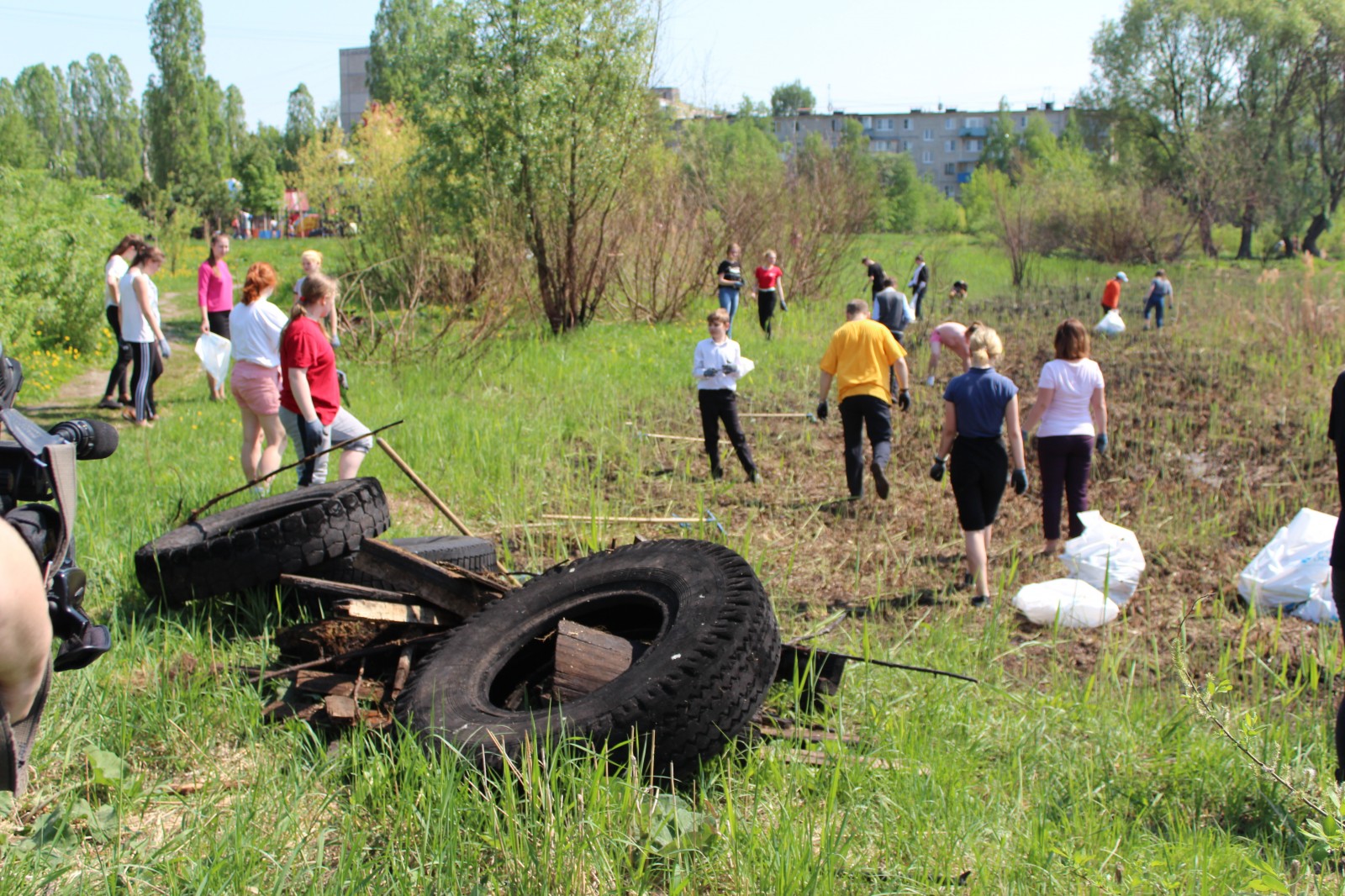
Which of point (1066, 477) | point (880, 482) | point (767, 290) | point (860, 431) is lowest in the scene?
point (880, 482)

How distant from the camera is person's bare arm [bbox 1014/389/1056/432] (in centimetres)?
700

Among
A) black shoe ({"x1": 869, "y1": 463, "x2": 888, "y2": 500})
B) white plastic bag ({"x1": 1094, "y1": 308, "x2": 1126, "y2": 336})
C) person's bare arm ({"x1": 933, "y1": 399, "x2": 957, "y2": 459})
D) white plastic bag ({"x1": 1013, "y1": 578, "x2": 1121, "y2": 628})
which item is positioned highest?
white plastic bag ({"x1": 1094, "y1": 308, "x2": 1126, "y2": 336})

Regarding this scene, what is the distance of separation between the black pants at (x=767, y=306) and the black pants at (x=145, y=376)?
34.7ft

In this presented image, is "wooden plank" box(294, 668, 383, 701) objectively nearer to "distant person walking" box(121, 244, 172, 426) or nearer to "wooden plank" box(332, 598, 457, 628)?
"wooden plank" box(332, 598, 457, 628)

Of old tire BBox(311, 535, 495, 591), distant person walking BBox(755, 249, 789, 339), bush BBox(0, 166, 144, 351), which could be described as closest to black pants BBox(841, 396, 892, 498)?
old tire BBox(311, 535, 495, 591)

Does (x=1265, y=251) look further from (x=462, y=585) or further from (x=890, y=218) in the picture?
(x=462, y=585)

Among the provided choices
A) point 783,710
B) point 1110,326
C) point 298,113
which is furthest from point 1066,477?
point 298,113

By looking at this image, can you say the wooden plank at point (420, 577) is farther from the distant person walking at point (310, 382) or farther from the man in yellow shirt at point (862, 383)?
the man in yellow shirt at point (862, 383)

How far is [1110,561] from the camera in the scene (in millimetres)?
6188

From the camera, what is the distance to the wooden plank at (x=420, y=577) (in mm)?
4375

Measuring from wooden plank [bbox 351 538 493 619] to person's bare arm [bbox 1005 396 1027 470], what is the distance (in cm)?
359

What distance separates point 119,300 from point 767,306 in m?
10.9

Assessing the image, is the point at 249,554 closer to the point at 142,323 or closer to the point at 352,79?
the point at 142,323

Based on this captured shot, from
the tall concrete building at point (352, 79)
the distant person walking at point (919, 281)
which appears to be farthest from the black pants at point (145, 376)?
the tall concrete building at point (352, 79)
